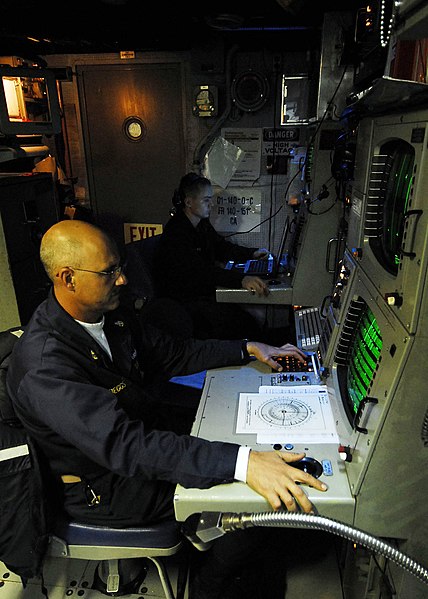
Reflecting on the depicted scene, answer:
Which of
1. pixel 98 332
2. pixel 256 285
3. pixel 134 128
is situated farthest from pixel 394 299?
pixel 134 128

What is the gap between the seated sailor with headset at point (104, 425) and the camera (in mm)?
1201

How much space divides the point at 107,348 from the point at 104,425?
392 millimetres

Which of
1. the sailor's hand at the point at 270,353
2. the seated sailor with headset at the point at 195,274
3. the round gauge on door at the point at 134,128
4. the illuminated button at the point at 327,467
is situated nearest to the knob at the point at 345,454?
the illuminated button at the point at 327,467

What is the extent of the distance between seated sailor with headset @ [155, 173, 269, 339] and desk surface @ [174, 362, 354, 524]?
1390 mm

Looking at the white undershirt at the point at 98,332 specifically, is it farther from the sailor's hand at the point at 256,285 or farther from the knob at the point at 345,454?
the sailor's hand at the point at 256,285

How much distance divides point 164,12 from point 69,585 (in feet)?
10.1

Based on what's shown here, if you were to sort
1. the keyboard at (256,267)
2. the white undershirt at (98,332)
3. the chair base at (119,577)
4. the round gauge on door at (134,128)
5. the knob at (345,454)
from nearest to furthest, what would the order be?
the knob at (345,454)
the white undershirt at (98,332)
the chair base at (119,577)
the keyboard at (256,267)
the round gauge on door at (134,128)

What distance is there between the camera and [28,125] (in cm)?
286

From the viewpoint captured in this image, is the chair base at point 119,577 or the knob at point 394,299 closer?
the knob at point 394,299

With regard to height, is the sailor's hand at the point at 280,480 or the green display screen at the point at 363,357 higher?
the green display screen at the point at 363,357

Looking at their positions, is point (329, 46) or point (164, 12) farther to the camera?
point (164, 12)

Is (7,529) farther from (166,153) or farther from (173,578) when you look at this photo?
(166,153)

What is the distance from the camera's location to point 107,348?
1.57m

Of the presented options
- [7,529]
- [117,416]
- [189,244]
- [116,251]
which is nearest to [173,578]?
[7,529]
